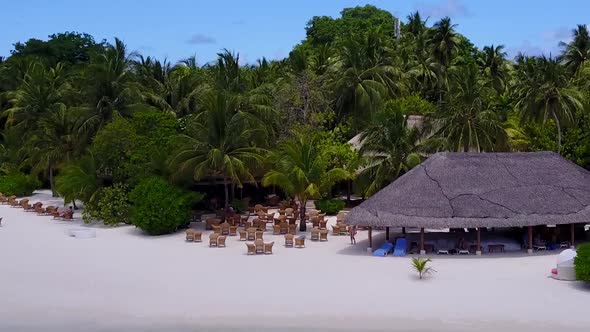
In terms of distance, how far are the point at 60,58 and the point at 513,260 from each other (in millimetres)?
61195

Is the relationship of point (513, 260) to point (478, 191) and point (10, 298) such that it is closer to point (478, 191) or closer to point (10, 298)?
point (478, 191)

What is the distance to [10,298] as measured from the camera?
63.8 feet

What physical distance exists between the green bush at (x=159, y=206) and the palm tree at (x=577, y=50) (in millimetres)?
34828

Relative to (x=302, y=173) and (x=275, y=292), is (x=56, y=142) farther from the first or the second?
(x=275, y=292)

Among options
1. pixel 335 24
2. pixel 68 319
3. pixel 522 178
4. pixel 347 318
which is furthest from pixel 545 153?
pixel 335 24

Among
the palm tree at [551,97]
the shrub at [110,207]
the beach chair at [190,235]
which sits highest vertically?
the palm tree at [551,97]

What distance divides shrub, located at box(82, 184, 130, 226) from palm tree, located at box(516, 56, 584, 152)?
896 inches

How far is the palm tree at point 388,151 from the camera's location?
1217 inches

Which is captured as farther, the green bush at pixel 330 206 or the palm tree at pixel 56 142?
the palm tree at pixel 56 142

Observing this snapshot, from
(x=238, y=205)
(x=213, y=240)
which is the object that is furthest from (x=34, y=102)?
(x=213, y=240)

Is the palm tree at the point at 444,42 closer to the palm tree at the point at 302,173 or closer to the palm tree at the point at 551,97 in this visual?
the palm tree at the point at 551,97

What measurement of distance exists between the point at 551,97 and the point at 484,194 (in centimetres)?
1520

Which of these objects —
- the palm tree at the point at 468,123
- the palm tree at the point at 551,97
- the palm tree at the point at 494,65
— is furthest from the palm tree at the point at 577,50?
the palm tree at the point at 468,123

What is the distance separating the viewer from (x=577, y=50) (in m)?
52.3
